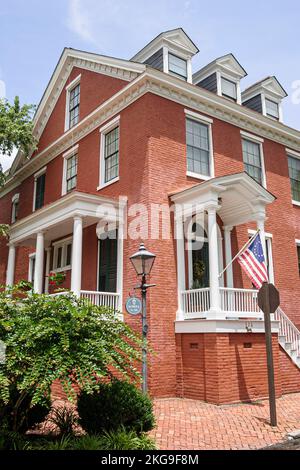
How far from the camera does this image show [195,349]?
10.6 metres

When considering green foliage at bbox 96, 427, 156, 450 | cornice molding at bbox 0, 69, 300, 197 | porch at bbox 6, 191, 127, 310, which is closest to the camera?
green foliage at bbox 96, 427, 156, 450

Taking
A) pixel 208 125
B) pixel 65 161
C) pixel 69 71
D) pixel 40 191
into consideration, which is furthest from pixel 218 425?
pixel 69 71

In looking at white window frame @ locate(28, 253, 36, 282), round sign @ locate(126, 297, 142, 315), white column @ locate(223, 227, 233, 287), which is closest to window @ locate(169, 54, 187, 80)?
white column @ locate(223, 227, 233, 287)

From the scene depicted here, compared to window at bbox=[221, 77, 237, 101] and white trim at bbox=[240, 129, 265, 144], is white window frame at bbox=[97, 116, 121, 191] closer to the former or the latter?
window at bbox=[221, 77, 237, 101]

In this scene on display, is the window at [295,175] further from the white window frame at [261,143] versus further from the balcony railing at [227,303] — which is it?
the balcony railing at [227,303]

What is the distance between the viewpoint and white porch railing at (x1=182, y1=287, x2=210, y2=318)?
35.5 feet

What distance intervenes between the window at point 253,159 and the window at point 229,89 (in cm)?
193

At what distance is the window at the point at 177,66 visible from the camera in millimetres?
14297

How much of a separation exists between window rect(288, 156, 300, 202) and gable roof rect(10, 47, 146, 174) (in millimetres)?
7451

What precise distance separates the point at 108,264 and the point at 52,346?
7494 mm

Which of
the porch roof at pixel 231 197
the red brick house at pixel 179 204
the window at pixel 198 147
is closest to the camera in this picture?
the red brick house at pixel 179 204

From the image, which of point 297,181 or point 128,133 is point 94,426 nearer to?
point 128,133

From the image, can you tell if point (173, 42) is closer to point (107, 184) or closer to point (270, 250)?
point (107, 184)

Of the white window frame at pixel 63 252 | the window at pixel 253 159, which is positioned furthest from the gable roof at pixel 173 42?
the white window frame at pixel 63 252
